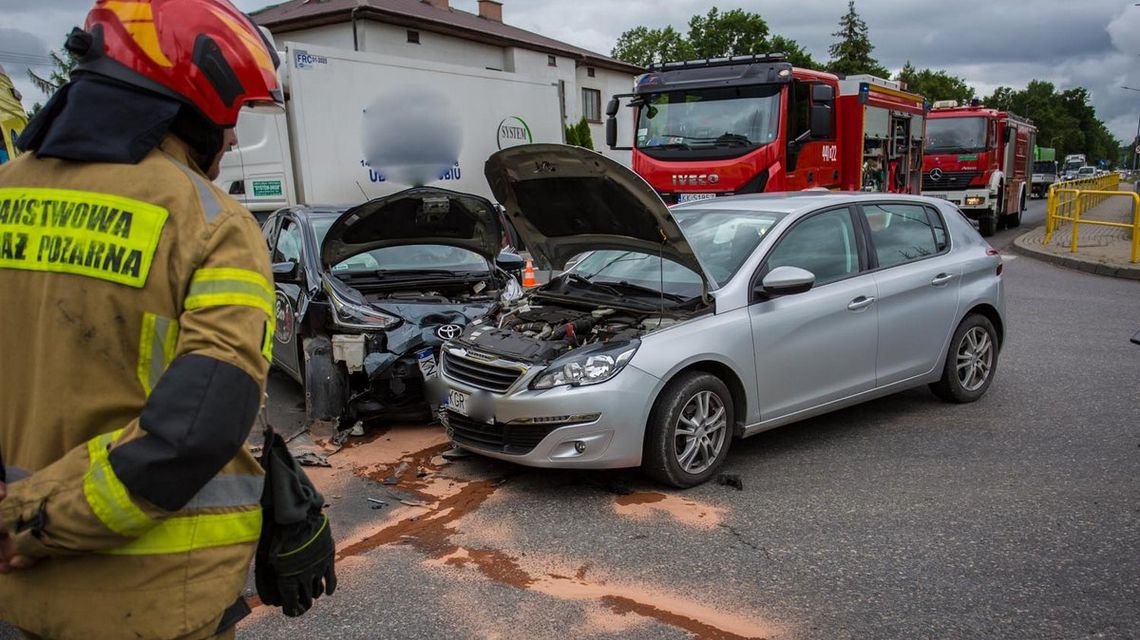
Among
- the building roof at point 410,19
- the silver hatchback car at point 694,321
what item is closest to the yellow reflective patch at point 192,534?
the silver hatchback car at point 694,321

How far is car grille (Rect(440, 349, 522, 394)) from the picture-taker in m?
4.88

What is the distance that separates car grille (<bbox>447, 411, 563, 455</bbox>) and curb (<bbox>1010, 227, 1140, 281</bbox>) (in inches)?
488

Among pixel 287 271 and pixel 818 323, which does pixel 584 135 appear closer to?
pixel 287 271

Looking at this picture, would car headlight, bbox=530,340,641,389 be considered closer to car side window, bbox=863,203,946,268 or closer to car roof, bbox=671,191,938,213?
car roof, bbox=671,191,938,213

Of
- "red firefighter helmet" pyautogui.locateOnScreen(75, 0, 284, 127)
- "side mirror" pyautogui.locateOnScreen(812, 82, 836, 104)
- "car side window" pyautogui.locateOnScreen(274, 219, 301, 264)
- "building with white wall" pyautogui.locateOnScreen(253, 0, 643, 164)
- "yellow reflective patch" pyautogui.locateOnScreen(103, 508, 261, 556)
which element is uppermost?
"building with white wall" pyautogui.locateOnScreen(253, 0, 643, 164)

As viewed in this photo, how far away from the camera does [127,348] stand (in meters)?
1.65

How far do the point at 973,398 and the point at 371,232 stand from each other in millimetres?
4809

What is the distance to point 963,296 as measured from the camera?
249 inches

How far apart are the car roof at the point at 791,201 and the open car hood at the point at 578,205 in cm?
89

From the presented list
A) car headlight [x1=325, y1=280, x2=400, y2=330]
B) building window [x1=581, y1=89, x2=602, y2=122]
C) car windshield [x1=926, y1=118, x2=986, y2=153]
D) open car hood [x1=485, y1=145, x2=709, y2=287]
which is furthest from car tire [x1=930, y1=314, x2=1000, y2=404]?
building window [x1=581, y1=89, x2=602, y2=122]

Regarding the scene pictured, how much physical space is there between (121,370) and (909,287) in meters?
5.39

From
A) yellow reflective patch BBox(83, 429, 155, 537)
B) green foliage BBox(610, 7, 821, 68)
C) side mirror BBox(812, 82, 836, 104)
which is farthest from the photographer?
green foliage BBox(610, 7, 821, 68)

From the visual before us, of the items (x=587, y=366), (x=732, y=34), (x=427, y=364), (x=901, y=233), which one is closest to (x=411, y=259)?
(x=427, y=364)

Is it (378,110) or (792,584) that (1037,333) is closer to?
(792,584)
